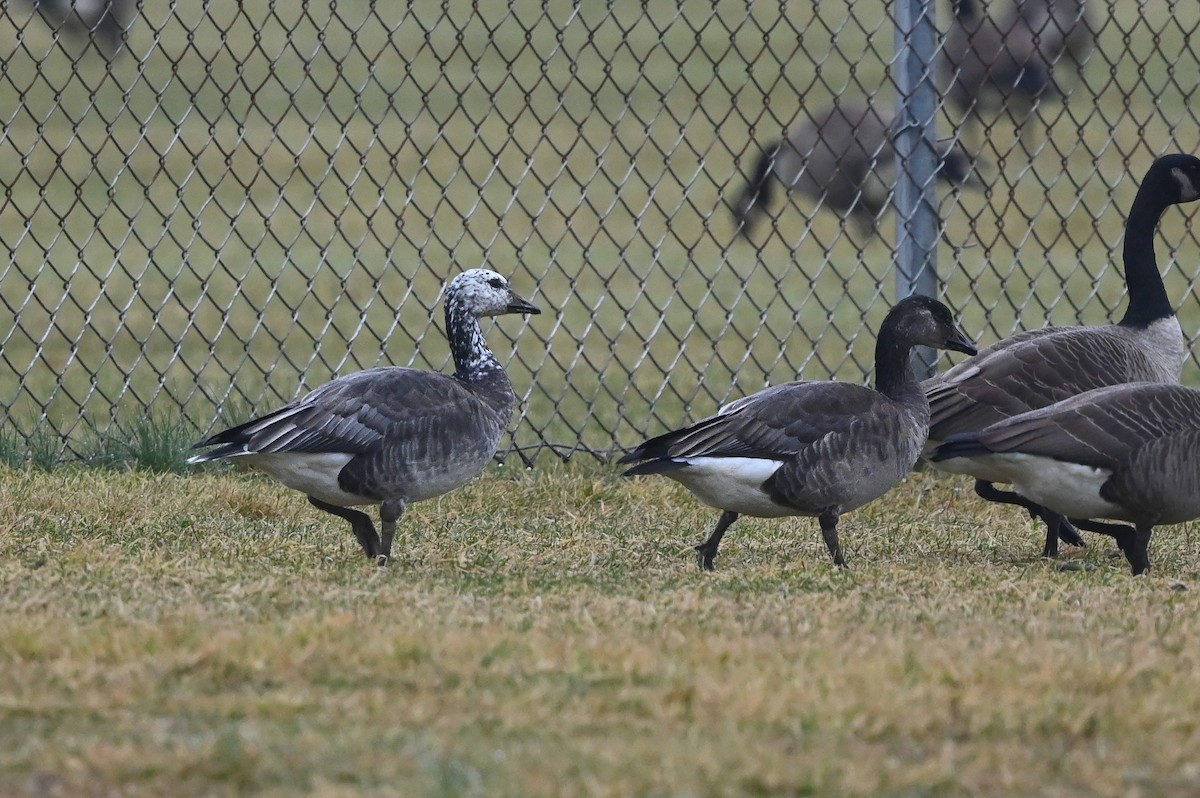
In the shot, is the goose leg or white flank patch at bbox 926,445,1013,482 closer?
the goose leg

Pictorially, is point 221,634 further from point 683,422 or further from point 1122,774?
point 683,422

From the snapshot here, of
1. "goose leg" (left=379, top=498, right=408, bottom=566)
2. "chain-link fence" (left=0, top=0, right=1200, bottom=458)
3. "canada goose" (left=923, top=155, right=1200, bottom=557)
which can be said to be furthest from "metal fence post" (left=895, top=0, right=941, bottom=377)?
→ "goose leg" (left=379, top=498, right=408, bottom=566)

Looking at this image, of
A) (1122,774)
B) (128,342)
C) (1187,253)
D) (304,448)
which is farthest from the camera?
(1187,253)

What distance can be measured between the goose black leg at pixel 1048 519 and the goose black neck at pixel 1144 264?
1.16m

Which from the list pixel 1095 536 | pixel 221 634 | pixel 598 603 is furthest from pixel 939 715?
pixel 1095 536

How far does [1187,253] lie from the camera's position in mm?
17766

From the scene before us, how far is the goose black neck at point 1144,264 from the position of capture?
745cm

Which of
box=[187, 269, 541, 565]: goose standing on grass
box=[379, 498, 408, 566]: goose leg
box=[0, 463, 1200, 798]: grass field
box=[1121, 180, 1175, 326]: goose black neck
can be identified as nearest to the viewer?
box=[0, 463, 1200, 798]: grass field

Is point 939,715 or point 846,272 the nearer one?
point 939,715

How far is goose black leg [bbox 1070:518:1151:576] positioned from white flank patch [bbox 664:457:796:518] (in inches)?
47.4

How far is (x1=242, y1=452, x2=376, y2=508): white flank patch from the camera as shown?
554 centimetres

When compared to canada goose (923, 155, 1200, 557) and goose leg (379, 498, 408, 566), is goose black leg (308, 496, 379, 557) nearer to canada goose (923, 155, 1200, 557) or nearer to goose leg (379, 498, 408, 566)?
goose leg (379, 498, 408, 566)

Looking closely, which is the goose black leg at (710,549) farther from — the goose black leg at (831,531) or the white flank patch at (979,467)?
the white flank patch at (979,467)

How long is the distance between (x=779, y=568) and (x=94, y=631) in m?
2.28
